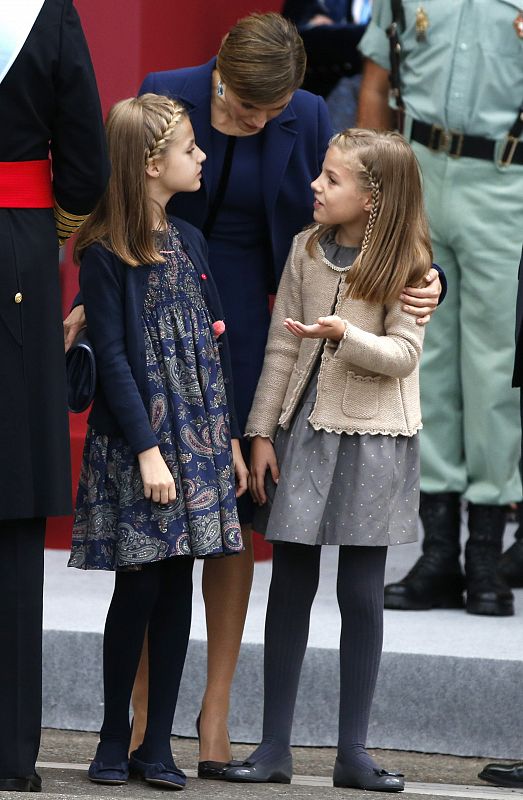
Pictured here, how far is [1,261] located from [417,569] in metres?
1.97

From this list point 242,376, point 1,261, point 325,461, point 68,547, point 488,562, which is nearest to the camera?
point 1,261

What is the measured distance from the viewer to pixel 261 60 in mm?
3613

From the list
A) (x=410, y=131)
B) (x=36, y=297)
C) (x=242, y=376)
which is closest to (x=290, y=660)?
(x=242, y=376)

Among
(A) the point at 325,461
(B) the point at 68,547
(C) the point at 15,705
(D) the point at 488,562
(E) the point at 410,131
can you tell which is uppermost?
(E) the point at 410,131

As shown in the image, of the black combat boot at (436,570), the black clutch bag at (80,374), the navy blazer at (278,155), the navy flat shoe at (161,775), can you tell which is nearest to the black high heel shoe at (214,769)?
the navy flat shoe at (161,775)

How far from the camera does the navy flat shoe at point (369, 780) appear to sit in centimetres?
356

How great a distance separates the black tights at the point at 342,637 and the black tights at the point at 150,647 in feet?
0.72

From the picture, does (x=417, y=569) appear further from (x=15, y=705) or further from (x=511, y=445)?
(x=15, y=705)

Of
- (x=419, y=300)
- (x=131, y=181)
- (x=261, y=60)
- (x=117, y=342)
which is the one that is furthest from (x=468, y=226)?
(x=117, y=342)

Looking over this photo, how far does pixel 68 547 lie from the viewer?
18.0 feet

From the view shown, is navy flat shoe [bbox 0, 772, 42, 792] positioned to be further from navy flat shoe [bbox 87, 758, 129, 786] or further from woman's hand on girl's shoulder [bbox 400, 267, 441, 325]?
woman's hand on girl's shoulder [bbox 400, 267, 441, 325]

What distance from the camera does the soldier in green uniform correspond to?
185 inches

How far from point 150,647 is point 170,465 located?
0.40 m

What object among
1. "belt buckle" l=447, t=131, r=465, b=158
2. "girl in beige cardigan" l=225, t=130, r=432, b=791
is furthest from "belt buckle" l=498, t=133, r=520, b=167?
"girl in beige cardigan" l=225, t=130, r=432, b=791
